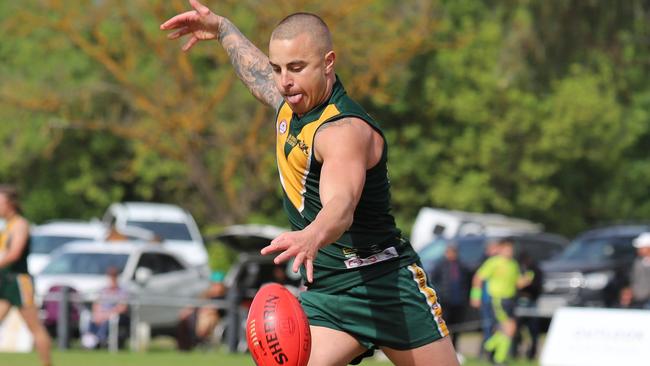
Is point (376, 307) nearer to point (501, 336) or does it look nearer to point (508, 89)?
point (501, 336)

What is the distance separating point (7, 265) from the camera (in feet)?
48.2

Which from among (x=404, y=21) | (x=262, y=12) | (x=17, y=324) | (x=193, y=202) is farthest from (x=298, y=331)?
(x=193, y=202)

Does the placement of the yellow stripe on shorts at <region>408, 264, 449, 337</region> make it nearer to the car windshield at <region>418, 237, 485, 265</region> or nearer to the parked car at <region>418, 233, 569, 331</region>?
the parked car at <region>418, 233, 569, 331</region>

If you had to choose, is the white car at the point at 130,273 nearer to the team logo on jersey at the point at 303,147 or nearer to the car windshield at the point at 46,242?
the car windshield at the point at 46,242

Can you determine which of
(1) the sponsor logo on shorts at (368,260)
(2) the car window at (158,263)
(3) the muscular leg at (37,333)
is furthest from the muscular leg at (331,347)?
(2) the car window at (158,263)

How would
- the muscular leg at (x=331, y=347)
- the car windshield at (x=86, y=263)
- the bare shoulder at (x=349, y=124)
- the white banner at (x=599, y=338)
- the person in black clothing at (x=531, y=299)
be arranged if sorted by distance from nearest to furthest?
the bare shoulder at (x=349, y=124) < the muscular leg at (x=331, y=347) < the white banner at (x=599, y=338) < the person in black clothing at (x=531, y=299) < the car windshield at (x=86, y=263)

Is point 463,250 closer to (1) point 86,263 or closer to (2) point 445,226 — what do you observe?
(2) point 445,226

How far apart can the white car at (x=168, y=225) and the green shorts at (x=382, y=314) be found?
944 inches

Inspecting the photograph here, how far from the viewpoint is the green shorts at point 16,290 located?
14711mm

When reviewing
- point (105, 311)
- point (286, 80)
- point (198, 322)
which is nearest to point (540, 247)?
point (198, 322)

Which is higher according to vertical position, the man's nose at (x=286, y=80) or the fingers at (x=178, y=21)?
the fingers at (x=178, y=21)

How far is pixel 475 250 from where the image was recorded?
87.1 feet

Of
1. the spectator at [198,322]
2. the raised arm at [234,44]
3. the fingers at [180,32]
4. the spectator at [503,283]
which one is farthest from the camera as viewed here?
the spectator at [198,322]

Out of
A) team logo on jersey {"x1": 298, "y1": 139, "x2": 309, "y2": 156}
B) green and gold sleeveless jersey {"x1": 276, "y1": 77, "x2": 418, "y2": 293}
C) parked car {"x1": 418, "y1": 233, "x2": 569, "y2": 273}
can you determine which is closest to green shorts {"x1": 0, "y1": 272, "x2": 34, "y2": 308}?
green and gold sleeveless jersey {"x1": 276, "y1": 77, "x2": 418, "y2": 293}
